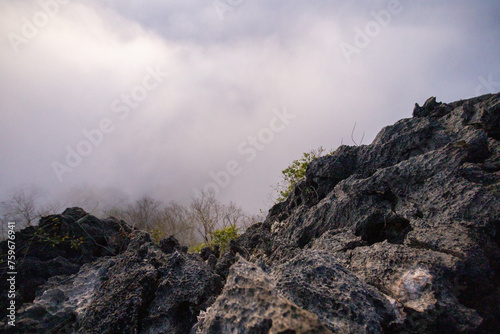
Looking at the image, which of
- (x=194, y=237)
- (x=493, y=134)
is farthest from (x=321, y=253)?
(x=194, y=237)

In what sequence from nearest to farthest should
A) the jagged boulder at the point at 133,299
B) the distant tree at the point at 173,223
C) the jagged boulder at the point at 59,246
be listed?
the jagged boulder at the point at 133,299
the jagged boulder at the point at 59,246
the distant tree at the point at 173,223

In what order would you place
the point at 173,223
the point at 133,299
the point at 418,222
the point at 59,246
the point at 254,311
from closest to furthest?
the point at 254,311
the point at 133,299
the point at 418,222
the point at 59,246
the point at 173,223

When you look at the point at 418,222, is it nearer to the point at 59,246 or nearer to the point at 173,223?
the point at 59,246

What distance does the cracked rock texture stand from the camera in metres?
2.67

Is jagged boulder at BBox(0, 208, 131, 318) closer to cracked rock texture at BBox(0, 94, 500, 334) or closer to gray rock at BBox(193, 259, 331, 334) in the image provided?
cracked rock texture at BBox(0, 94, 500, 334)

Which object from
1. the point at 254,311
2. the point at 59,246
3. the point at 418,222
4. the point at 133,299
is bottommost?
the point at 59,246

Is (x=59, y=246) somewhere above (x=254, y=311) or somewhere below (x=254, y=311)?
below

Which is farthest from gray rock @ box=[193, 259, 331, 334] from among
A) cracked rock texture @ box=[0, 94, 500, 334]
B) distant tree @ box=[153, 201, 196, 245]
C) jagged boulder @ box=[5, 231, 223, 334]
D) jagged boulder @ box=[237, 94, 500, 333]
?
distant tree @ box=[153, 201, 196, 245]

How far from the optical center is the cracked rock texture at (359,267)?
2.67m

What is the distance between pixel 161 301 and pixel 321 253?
2.55 metres

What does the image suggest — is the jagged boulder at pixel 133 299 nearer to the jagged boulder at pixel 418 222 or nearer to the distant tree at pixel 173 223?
the jagged boulder at pixel 418 222

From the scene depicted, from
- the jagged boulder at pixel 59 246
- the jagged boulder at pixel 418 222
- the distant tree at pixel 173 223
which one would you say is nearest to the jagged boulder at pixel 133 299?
the jagged boulder at pixel 59 246

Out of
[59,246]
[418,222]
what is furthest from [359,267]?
[59,246]

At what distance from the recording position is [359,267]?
11.9ft
